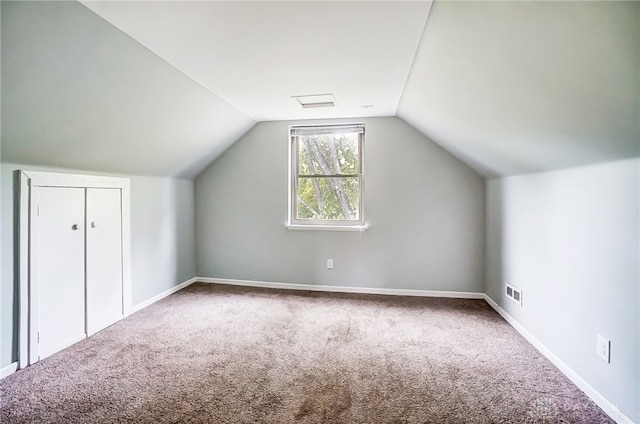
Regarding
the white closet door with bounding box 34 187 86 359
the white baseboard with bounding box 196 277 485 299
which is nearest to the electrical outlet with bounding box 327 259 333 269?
the white baseboard with bounding box 196 277 485 299

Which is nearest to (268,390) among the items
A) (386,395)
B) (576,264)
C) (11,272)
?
(386,395)

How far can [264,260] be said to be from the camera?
4156 mm

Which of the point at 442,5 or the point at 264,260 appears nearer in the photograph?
the point at 442,5

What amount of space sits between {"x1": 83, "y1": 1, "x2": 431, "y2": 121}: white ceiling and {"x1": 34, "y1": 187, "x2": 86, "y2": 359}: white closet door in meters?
1.44

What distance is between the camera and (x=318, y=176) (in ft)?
13.5

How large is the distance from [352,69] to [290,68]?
0.47 m

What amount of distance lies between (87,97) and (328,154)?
2.62 m

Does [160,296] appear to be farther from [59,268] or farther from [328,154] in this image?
[328,154]

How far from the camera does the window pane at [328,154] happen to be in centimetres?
401

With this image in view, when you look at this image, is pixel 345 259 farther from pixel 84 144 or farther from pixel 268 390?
pixel 84 144

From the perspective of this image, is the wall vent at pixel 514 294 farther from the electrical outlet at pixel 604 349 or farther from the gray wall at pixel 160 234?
the gray wall at pixel 160 234

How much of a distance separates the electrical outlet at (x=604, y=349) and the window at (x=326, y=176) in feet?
8.03

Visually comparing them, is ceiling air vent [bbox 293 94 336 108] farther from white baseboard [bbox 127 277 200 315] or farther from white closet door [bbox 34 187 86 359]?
white baseboard [bbox 127 277 200 315]

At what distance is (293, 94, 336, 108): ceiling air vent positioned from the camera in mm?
2992
